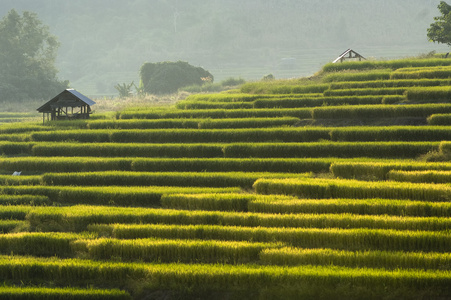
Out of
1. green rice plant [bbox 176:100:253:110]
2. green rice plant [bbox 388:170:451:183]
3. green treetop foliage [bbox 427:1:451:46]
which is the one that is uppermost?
green treetop foliage [bbox 427:1:451:46]

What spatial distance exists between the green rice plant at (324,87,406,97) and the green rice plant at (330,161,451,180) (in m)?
9.20

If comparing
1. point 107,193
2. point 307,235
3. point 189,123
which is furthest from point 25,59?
point 307,235

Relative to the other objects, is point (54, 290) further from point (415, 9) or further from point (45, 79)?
point (415, 9)

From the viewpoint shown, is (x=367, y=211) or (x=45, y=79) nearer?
(x=367, y=211)

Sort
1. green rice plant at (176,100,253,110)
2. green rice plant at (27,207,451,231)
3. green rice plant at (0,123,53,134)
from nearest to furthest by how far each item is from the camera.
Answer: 1. green rice plant at (27,207,451,231)
2. green rice plant at (0,123,53,134)
3. green rice plant at (176,100,253,110)

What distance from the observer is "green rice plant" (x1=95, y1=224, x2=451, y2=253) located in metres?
13.6

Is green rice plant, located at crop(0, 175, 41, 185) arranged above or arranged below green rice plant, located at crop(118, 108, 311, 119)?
below

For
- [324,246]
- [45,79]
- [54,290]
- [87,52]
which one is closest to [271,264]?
[324,246]

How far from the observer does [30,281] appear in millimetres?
14336

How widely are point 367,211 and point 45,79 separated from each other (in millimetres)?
55132

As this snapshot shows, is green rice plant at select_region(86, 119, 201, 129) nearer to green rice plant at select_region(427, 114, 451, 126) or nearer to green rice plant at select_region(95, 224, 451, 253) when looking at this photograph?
green rice plant at select_region(427, 114, 451, 126)

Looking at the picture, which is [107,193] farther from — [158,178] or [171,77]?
[171,77]

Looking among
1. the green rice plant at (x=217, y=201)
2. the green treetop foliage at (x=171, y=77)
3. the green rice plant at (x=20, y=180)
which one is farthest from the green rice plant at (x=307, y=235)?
the green treetop foliage at (x=171, y=77)

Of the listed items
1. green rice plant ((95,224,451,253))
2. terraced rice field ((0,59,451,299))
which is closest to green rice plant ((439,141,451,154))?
terraced rice field ((0,59,451,299))
